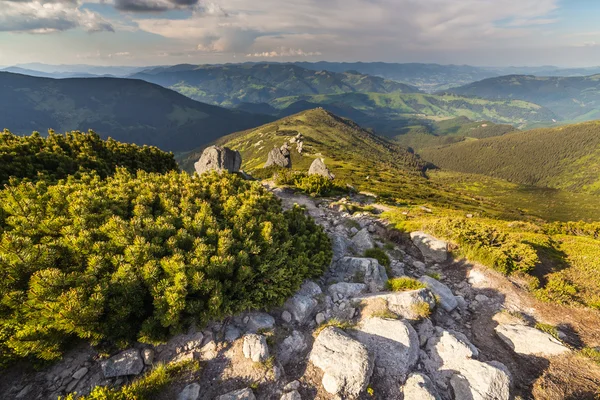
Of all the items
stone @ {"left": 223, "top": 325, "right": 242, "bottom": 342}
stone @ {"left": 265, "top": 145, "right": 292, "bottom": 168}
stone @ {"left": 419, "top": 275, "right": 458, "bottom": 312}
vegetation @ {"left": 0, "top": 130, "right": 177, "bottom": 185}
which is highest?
vegetation @ {"left": 0, "top": 130, "right": 177, "bottom": 185}

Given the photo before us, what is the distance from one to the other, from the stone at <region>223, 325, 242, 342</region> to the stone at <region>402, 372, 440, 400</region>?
4.83 metres

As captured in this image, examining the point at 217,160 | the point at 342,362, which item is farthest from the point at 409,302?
the point at 217,160

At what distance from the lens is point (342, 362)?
7.20m

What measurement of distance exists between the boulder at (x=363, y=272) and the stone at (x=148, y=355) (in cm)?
818

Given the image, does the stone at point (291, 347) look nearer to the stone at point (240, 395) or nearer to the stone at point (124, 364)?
the stone at point (240, 395)

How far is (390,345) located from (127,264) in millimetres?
7970

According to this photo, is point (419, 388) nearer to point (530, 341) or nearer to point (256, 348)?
point (256, 348)

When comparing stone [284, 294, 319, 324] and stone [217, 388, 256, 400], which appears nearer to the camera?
stone [217, 388, 256, 400]

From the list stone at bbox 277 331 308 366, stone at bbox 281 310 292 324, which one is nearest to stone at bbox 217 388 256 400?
stone at bbox 277 331 308 366

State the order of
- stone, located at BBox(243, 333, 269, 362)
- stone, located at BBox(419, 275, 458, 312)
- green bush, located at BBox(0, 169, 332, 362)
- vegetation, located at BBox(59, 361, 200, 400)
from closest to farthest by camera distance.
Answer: vegetation, located at BBox(59, 361, 200, 400) → green bush, located at BBox(0, 169, 332, 362) → stone, located at BBox(243, 333, 269, 362) → stone, located at BBox(419, 275, 458, 312)

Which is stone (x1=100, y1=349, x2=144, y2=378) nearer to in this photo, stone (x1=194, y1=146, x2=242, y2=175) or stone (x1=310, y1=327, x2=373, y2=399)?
stone (x1=310, y1=327, x2=373, y2=399)

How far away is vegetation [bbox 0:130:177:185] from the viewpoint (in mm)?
→ 13727

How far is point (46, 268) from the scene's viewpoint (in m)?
6.48

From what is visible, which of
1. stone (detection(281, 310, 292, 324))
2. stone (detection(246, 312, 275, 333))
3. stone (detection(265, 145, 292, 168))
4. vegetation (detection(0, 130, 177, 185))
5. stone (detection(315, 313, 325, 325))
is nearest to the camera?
stone (detection(246, 312, 275, 333))
